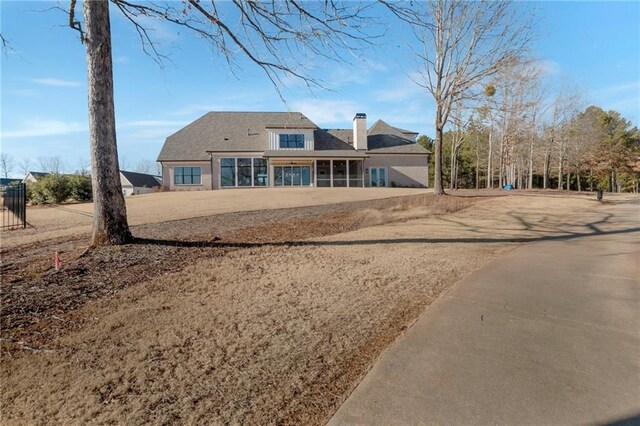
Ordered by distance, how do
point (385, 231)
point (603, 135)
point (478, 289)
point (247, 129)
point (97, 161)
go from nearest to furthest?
point (478, 289) → point (97, 161) → point (385, 231) → point (247, 129) → point (603, 135)

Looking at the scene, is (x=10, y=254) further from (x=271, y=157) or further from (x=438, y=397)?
(x=271, y=157)

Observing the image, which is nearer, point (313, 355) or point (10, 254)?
point (313, 355)

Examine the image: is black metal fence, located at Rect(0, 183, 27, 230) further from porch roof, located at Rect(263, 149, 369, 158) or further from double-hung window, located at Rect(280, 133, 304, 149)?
double-hung window, located at Rect(280, 133, 304, 149)

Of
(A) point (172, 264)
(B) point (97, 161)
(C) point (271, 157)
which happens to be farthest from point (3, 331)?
(C) point (271, 157)

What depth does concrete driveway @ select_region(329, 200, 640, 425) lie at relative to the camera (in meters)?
2.40

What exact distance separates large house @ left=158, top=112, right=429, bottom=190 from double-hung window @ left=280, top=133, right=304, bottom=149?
0.09m

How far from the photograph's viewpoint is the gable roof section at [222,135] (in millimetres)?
33281

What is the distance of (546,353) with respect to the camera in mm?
3182

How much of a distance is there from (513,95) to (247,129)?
2524 cm

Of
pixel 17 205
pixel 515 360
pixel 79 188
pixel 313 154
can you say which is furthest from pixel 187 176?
pixel 515 360

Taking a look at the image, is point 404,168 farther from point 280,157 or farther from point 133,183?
point 133,183

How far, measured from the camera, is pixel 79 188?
94.8 ft

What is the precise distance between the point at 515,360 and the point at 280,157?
98.7 feet

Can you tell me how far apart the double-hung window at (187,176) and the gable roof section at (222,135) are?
3.15ft
